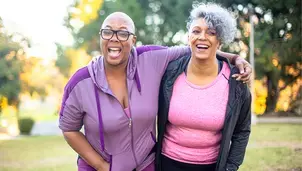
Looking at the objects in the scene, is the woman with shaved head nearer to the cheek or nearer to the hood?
the hood

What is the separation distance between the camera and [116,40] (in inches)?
80.6

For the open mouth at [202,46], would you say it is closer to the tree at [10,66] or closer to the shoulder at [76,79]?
the shoulder at [76,79]

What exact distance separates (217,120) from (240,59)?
0.43 metres

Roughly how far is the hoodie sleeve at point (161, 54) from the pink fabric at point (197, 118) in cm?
13

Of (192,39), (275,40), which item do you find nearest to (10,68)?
(192,39)

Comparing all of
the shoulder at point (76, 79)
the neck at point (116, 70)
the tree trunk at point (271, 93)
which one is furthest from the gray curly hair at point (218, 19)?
the tree trunk at point (271, 93)

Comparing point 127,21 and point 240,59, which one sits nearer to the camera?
point 127,21

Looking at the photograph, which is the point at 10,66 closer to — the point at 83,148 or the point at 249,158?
the point at 249,158

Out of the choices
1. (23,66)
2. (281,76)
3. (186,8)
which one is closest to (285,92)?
(281,76)

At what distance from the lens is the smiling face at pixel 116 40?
2.05 m

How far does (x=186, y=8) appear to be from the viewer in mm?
13984

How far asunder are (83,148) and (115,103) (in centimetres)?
31

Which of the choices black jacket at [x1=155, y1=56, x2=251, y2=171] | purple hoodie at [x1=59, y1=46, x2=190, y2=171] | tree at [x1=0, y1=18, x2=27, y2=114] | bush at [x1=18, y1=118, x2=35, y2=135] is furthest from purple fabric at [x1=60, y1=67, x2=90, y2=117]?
bush at [x1=18, y1=118, x2=35, y2=135]

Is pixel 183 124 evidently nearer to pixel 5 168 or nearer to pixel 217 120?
pixel 217 120
